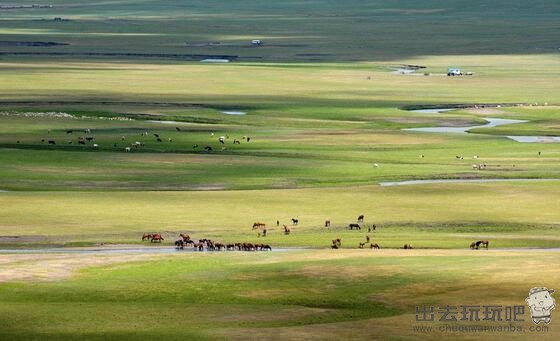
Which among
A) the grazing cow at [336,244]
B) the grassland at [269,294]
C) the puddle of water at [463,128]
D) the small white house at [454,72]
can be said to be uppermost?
the small white house at [454,72]

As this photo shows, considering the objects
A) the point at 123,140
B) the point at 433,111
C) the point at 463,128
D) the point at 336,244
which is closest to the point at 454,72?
the point at 433,111

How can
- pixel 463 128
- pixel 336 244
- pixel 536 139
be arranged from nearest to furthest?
pixel 336 244, pixel 536 139, pixel 463 128

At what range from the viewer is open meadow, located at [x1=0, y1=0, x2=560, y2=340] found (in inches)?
1606

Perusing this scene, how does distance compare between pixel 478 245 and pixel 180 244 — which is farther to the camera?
pixel 180 244

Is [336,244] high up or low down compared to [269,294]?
up

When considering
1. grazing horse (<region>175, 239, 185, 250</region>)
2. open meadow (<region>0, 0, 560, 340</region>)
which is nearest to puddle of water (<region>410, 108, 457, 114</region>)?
open meadow (<region>0, 0, 560, 340</region>)

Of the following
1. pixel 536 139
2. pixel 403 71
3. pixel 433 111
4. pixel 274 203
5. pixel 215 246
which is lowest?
pixel 215 246

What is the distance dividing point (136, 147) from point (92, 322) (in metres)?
40.7

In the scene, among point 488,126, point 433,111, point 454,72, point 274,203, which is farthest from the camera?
point 454,72

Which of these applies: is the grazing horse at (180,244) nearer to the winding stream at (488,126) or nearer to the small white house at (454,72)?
the winding stream at (488,126)

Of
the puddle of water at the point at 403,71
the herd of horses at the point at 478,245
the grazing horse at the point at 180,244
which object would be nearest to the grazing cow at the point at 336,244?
the herd of horses at the point at 478,245

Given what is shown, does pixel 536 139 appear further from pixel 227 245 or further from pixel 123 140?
pixel 227 245

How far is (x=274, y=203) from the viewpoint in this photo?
61.2 m

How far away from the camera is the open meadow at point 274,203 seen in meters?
40.8
